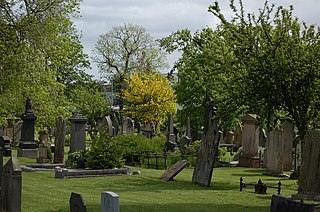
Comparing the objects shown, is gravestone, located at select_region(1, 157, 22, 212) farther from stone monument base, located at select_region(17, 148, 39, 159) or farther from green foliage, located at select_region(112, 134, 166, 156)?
stone monument base, located at select_region(17, 148, 39, 159)

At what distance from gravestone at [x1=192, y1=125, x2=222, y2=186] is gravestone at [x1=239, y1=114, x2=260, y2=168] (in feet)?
28.7

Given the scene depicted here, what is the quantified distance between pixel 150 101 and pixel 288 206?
153 feet

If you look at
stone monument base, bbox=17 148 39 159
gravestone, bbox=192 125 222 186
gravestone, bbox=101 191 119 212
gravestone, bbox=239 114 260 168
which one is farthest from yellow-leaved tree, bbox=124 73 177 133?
gravestone, bbox=101 191 119 212

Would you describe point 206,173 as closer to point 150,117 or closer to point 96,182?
point 96,182

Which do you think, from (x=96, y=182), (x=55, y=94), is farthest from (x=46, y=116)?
(x=96, y=182)

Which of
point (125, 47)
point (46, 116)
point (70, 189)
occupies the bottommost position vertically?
point (70, 189)

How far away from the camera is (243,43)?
18.0 meters

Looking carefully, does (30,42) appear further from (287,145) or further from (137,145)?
(287,145)

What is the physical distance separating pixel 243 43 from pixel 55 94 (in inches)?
728

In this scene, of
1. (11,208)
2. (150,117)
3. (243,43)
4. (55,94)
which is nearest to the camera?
(11,208)

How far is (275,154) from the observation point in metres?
24.8

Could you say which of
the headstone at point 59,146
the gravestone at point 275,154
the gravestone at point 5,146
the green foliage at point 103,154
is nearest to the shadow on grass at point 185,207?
the green foliage at point 103,154

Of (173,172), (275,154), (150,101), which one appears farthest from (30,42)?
(150,101)

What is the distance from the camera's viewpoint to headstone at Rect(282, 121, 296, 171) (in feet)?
87.2
